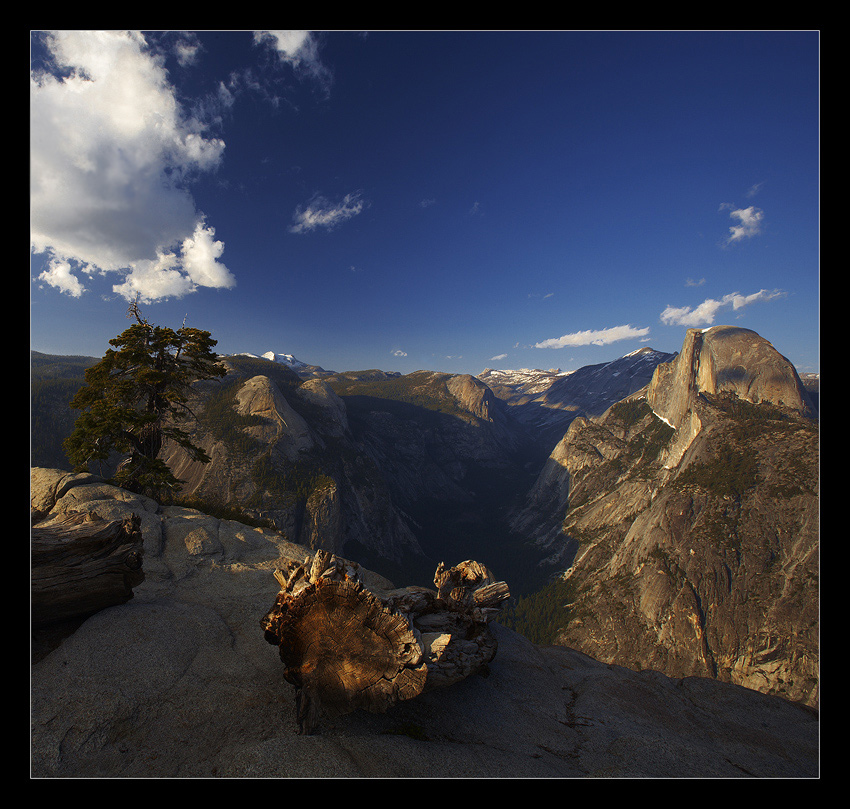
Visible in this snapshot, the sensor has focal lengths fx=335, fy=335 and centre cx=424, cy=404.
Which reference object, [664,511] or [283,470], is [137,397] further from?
[664,511]

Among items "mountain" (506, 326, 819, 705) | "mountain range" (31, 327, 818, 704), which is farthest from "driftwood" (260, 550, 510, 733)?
"mountain" (506, 326, 819, 705)

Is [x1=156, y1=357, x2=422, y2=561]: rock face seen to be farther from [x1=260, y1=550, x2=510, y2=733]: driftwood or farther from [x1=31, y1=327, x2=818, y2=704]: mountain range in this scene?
[x1=260, y1=550, x2=510, y2=733]: driftwood

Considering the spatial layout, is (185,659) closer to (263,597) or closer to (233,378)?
(263,597)

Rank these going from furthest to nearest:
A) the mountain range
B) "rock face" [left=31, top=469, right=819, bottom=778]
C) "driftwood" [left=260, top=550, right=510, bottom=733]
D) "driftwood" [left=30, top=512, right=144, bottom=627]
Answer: the mountain range
"driftwood" [left=30, top=512, right=144, bottom=627]
"driftwood" [left=260, top=550, right=510, bottom=733]
"rock face" [left=31, top=469, right=819, bottom=778]

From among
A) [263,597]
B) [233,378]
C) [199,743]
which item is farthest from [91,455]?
[233,378]

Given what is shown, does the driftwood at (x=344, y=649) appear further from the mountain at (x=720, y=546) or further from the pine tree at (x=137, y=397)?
the mountain at (x=720, y=546)

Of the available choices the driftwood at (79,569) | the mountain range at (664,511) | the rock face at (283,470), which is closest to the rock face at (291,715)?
the driftwood at (79,569)

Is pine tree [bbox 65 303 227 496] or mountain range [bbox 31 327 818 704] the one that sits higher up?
pine tree [bbox 65 303 227 496]
